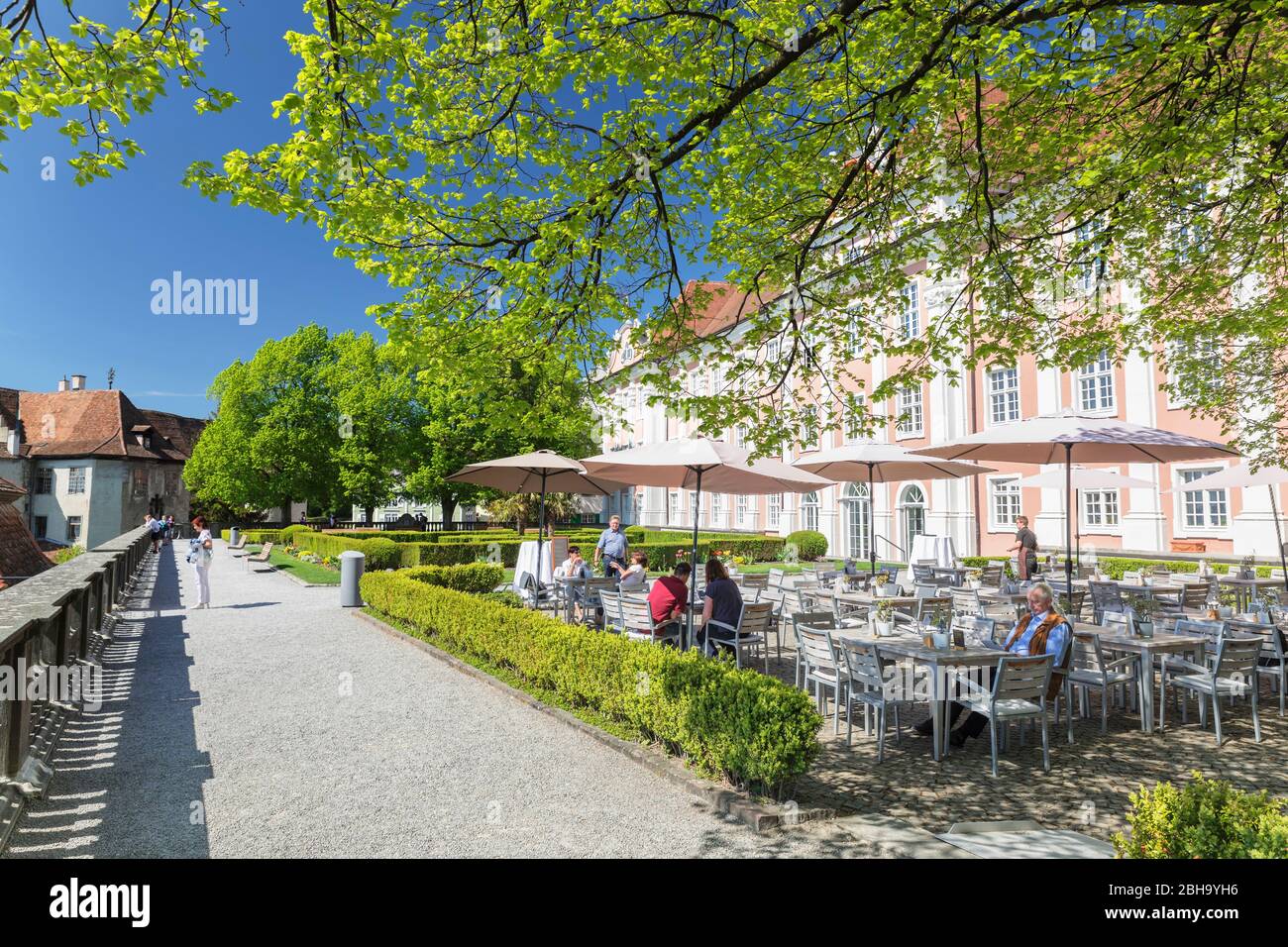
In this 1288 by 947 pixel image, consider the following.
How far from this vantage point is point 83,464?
51688 millimetres

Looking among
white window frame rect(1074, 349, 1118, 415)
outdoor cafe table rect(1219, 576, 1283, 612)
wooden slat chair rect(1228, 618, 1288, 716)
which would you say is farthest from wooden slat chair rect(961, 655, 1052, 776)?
white window frame rect(1074, 349, 1118, 415)

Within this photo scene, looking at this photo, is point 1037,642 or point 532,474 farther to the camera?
point 532,474

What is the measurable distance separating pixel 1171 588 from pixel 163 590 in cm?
2231

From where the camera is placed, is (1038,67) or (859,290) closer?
(1038,67)

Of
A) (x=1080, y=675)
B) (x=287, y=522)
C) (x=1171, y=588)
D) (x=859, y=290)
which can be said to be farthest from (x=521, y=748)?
(x=287, y=522)

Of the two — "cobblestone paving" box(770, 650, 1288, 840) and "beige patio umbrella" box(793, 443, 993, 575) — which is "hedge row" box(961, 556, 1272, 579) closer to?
"beige patio umbrella" box(793, 443, 993, 575)

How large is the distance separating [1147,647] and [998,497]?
21.6 meters

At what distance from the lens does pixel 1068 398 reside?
24047mm

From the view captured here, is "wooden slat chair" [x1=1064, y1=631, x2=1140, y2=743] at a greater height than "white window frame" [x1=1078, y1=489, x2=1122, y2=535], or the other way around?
"white window frame" [x1=1078, y1=489, x2=1122, y2=535]

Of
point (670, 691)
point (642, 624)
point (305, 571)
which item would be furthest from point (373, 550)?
point (670, 691)

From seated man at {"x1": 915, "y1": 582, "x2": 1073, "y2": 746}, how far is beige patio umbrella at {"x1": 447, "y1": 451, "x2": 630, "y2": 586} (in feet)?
23.7

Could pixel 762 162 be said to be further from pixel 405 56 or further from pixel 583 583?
pixel 583 583

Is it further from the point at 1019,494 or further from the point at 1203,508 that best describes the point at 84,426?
the point at 1203,508

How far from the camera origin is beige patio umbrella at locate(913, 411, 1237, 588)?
354 inches
